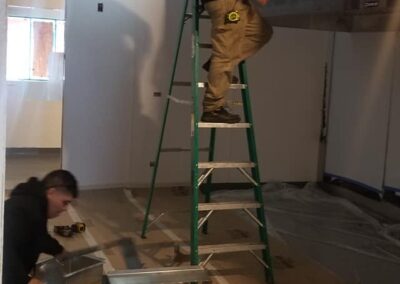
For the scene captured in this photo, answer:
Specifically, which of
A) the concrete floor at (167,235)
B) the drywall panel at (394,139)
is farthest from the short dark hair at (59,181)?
the drywall panel at (394,139)

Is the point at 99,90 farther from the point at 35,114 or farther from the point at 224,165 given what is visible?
the point at 224,165

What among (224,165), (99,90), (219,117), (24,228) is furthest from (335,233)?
(24,228)

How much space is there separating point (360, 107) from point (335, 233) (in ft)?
5.43

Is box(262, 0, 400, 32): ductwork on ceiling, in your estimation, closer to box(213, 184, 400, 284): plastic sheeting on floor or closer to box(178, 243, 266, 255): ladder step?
box(213, 184, 400, 284): plastic sheeting on floor

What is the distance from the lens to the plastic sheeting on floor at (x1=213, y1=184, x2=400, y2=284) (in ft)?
11.4

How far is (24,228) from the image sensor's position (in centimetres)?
213

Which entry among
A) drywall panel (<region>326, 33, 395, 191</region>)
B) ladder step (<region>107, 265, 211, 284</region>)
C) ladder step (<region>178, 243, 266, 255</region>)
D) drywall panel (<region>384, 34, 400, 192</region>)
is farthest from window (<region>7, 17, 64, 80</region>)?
ladder step (<region>107, 265, 211, 284</region>)

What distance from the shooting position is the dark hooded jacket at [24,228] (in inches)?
79.7

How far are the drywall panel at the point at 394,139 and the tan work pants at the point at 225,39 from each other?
2.32 metres

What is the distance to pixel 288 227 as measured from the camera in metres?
4.26

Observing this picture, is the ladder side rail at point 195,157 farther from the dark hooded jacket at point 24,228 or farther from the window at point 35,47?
the window at point 35,47

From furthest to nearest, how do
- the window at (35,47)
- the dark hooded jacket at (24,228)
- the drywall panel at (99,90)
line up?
the window at (35,47) → the drywall panel at (99,90) → the dark hooded jacket at (24,228)

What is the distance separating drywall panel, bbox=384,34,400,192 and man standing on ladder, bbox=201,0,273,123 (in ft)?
7.51

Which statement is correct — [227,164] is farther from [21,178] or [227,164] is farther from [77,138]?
[21,178]
